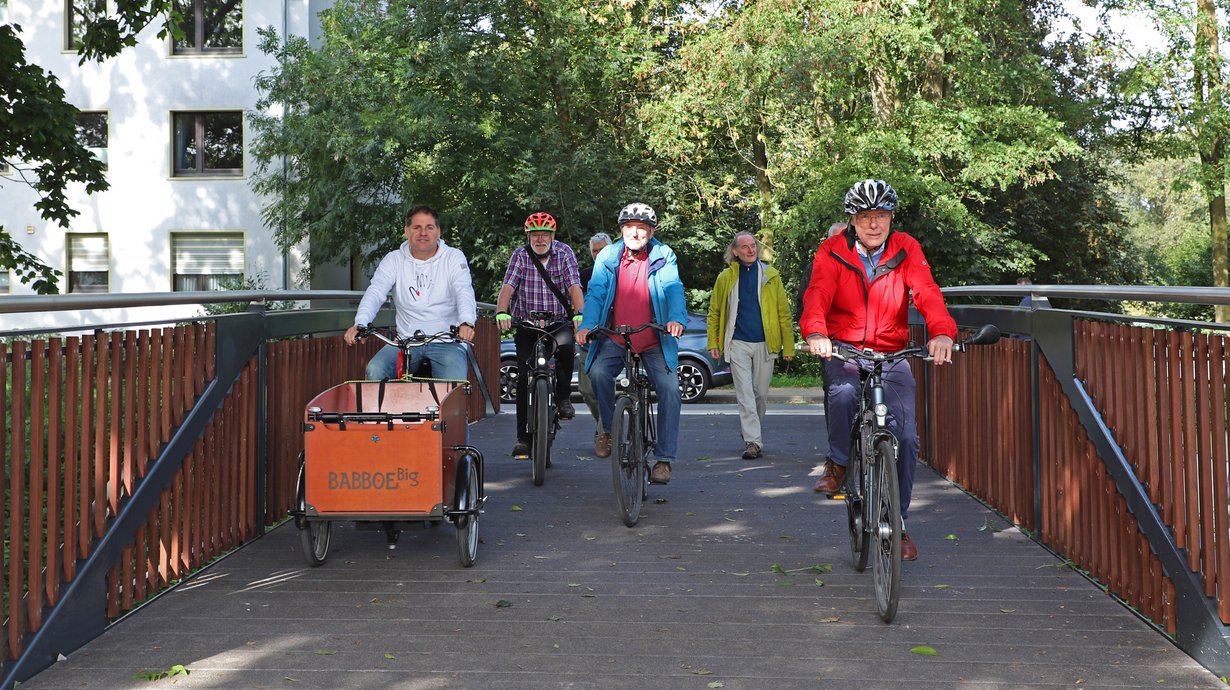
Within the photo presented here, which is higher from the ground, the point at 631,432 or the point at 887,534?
the point at 631,432

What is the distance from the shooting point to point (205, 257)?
112 feet

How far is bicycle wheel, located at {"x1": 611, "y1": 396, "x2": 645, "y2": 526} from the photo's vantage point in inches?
296

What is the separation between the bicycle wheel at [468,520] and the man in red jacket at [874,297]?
1785 millimetres

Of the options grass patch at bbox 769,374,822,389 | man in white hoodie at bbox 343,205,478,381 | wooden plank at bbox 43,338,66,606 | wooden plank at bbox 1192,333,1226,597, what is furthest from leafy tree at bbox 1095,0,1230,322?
wooden plank at bbox 43,338,66,606

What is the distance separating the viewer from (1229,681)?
455 centimetres

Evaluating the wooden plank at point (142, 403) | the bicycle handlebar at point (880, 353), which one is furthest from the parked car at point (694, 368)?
the wooden plank at point (142, 403)

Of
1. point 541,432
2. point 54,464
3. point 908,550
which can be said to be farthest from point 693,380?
point 54,464

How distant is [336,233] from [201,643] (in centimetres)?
2555

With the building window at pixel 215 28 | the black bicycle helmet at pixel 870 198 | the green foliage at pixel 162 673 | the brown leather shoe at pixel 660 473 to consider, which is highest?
the building window at pixel 215 28

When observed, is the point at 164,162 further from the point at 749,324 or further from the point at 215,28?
the point at 749,324

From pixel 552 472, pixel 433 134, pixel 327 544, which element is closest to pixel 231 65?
pixel 433 134

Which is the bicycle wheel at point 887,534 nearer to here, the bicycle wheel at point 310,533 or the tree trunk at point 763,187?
the bicycle wheel at point 310,533

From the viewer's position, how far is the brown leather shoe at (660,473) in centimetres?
877

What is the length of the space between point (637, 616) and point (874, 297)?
195 cm
